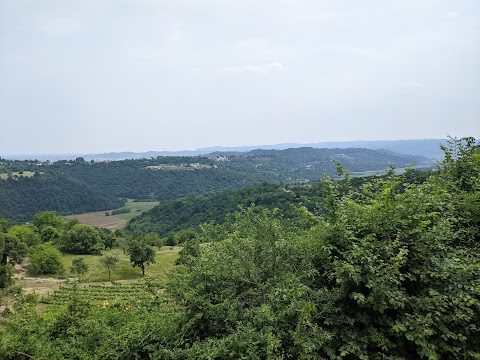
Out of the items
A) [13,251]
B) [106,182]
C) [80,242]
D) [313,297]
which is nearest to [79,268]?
[13,251]

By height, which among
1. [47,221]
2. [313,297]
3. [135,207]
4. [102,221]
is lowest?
[135,207]

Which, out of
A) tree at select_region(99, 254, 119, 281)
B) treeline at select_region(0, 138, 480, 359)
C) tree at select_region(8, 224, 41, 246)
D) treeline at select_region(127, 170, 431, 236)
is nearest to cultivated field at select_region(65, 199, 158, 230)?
treeline at select_region(127, 170, 431, 236)

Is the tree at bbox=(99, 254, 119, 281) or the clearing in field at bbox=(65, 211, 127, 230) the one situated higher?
the tree at bbox=(99, 254, 119, 281)

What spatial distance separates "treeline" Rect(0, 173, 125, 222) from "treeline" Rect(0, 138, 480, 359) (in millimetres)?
119603

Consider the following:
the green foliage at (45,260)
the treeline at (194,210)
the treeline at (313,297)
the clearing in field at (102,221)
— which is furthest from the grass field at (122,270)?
the clearing in field at (102,221)

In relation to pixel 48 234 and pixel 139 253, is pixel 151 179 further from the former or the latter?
pixel 139 253

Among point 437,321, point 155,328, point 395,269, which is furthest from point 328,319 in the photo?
Answer: point 155,328

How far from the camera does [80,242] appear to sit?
184ft

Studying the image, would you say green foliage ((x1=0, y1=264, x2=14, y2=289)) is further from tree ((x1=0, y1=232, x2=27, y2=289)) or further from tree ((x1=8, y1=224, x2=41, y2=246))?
tree ((x1=8, y1=224, x2=41, y2=246))

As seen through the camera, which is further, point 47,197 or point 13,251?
point 47,197

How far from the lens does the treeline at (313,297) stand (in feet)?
16.7

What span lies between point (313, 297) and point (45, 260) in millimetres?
47454

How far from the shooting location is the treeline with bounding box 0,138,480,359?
5.08 metres

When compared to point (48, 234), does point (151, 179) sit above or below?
above
